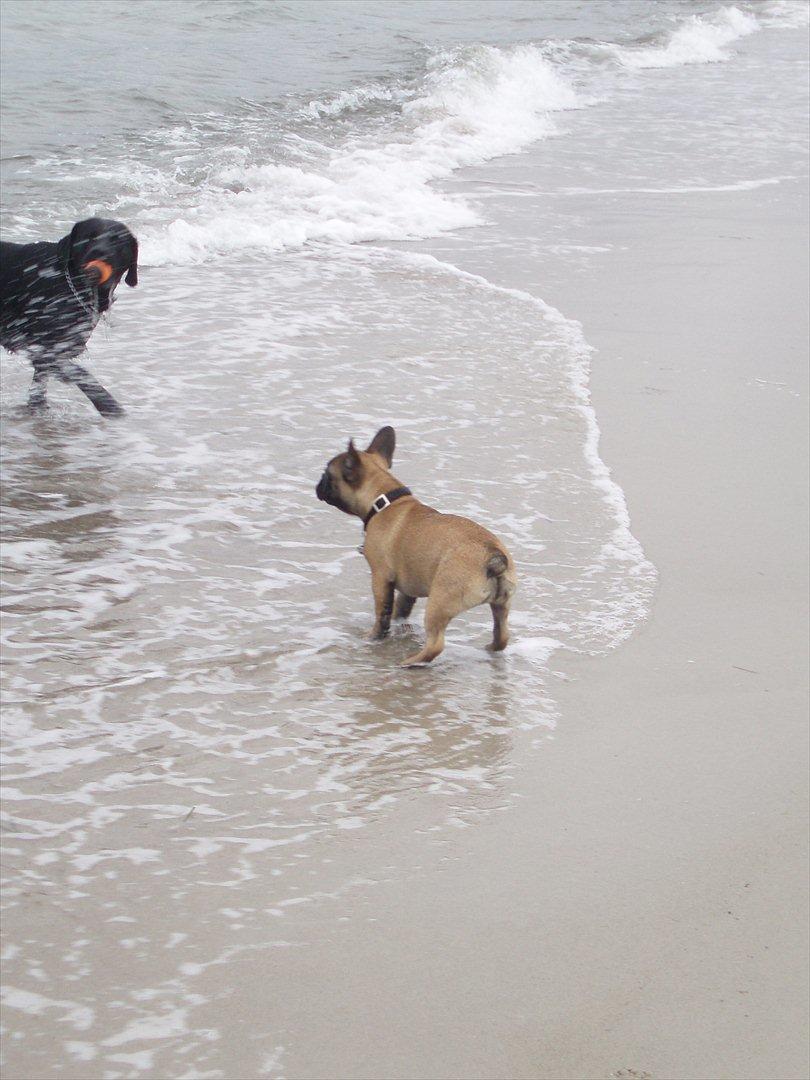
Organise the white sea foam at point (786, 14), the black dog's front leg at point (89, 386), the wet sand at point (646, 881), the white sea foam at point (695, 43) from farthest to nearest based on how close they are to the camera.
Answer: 1. the white sea foam at point (786, 14)
2. the white sea foam at point (695, 43)
3. the black dog's front leg at point (89, 386)
4. the wet sand at point (646, 881)

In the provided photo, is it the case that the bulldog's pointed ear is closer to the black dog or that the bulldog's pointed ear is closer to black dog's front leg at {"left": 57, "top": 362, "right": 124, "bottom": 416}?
the black dog

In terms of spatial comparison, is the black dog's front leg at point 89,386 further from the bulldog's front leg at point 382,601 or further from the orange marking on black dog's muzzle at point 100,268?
the bulldog's front leg at point 382,601

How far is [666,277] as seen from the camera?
959 cm

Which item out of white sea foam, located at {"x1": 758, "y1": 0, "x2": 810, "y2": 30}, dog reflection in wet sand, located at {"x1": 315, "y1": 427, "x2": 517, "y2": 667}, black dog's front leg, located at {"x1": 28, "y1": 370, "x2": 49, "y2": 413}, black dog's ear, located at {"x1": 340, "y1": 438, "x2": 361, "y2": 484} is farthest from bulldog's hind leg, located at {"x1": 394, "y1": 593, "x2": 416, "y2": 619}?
white sea foam, located at {"x1": 758, "y1": 0, "x2": 810, "y2": 30}

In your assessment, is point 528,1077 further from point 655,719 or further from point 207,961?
point 655,719

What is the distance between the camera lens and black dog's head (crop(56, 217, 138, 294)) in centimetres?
590

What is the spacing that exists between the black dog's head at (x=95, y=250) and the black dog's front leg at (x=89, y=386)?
641 millimetres

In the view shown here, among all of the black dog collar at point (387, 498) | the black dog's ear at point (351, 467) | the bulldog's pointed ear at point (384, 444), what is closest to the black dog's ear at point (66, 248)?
the bulldog's pointed ear at point (384, 444)

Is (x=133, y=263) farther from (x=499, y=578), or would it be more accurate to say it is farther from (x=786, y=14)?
(x=786, y=14)

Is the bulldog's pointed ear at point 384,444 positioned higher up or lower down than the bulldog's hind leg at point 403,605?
higher up

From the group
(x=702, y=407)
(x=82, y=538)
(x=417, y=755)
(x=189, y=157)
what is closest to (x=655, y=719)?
(x=417, y=755)

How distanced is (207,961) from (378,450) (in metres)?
2.43

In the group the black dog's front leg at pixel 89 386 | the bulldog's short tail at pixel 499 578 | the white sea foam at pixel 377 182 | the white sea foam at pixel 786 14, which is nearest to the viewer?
the bulldog's short tail at pixel 499 578

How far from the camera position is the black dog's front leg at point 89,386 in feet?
21.2
